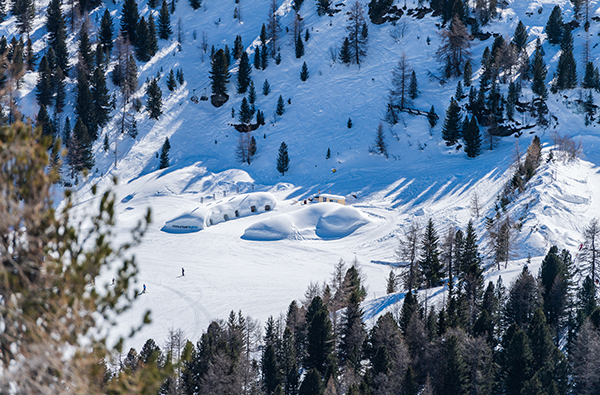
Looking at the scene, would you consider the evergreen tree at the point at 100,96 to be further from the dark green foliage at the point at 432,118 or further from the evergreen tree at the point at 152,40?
the dark green foliage at the point at 432,118

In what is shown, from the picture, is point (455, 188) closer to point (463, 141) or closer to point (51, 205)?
point (463, 141)

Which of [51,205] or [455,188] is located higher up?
[51,205]

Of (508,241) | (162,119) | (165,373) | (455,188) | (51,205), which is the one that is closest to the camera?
(165,373)

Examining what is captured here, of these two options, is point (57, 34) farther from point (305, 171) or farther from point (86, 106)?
point (305, 171)

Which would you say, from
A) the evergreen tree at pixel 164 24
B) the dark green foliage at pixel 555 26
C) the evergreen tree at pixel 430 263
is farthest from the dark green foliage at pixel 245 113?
A: the dark green foliage at pixel 555 26

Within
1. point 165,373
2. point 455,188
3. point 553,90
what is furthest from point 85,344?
point 553,90
